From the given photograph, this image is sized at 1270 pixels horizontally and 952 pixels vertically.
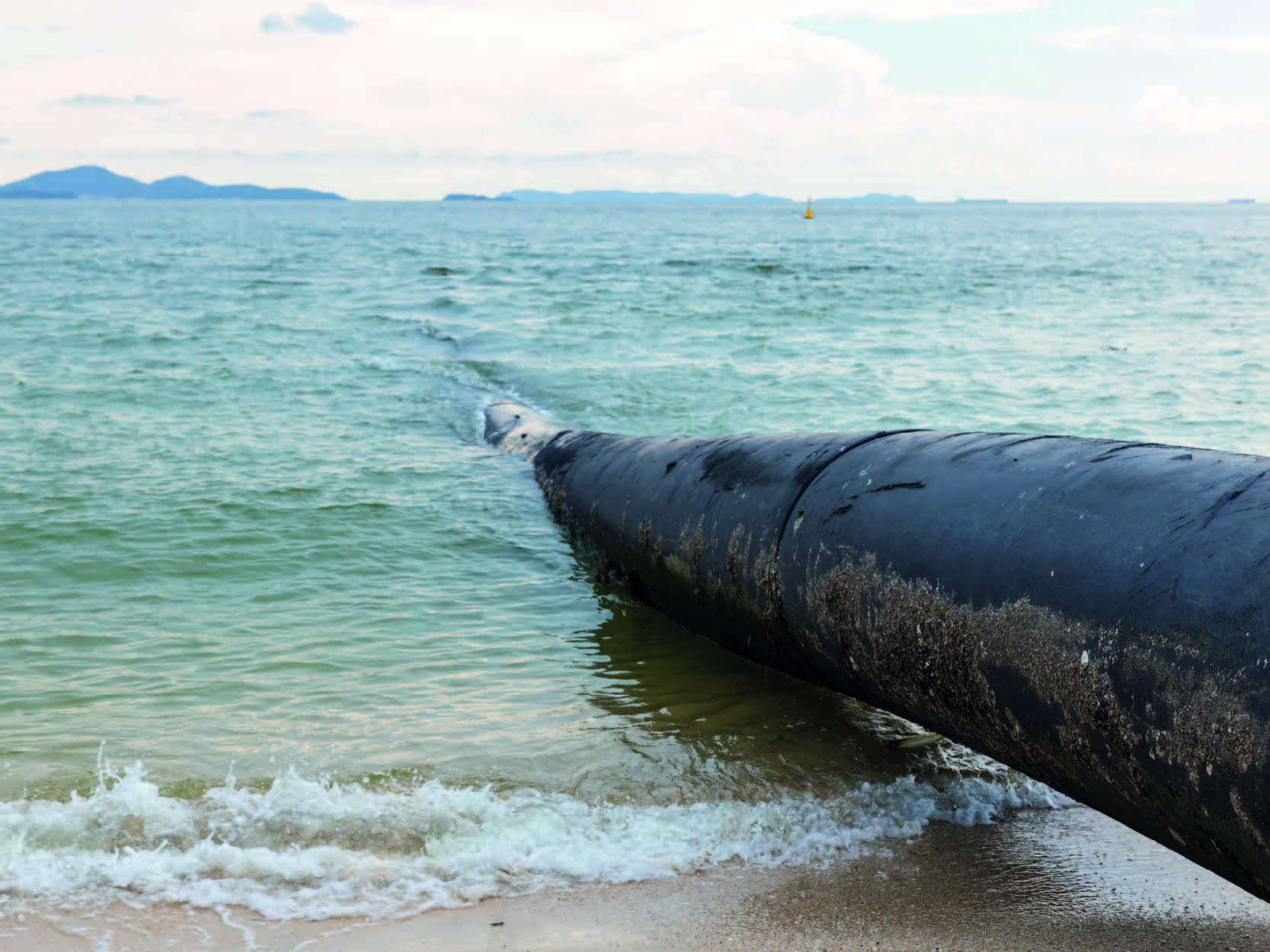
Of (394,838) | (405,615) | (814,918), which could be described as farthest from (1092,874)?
(405,615)

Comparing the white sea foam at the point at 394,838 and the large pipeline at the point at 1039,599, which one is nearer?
the large pipeline at the point at 1039,599

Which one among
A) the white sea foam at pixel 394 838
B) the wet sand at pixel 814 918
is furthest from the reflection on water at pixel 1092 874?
the white sea foam at pixel 394 838

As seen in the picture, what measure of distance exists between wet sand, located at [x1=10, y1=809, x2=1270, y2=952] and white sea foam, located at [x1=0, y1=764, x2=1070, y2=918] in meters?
0.11

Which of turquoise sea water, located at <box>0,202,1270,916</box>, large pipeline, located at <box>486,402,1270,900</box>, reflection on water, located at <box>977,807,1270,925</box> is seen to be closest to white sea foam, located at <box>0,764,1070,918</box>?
turquoise sea water, located at <box>0,202,1270,916</box>

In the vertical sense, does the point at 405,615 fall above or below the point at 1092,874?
above

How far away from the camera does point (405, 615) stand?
6586 millimetres

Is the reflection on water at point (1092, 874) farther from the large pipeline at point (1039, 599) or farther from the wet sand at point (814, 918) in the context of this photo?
the large pipeline at point (1039, 599)

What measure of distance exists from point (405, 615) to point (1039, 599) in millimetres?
4200

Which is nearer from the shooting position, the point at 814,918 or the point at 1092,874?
the point at 814,918

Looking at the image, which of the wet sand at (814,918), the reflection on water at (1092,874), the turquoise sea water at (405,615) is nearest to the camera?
the wet sand at (814,918)

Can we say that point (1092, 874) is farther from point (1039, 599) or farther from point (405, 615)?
point (405, 615)

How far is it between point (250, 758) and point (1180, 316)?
24.4 metres

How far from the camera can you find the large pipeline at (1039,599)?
9.82 feet

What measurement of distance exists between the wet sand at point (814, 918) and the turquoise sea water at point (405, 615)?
0.14 metres
